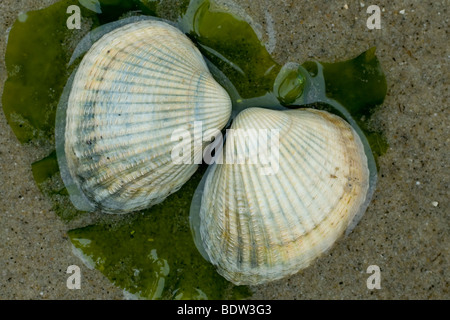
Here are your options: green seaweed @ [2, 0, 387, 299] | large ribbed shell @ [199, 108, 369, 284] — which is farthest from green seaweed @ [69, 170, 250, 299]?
large ribbed shell @ [199, 108, 369, 284]

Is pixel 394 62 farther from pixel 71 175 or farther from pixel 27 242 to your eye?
pixel 27 242

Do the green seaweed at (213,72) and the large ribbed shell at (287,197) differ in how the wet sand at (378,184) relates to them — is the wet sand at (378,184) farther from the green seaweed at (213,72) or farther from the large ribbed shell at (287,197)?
the large ribbed shell at (287,197)

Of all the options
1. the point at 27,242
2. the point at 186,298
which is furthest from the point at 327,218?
the point at 27,242

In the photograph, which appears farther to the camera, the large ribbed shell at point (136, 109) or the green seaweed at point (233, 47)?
the green seaweed at point (233, 47)

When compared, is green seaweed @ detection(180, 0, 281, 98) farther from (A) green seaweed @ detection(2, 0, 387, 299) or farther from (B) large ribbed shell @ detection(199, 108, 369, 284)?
Answer: (B) large ribbed shell @ detection(199, 108, 369, 284)

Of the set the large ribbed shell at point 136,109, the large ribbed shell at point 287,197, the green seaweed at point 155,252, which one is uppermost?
the large ribbed shell at point 136,109

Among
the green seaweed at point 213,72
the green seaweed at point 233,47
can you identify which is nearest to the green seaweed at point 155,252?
the green seaweed at point 213,72

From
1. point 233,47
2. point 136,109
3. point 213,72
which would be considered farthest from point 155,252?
point 233,47
